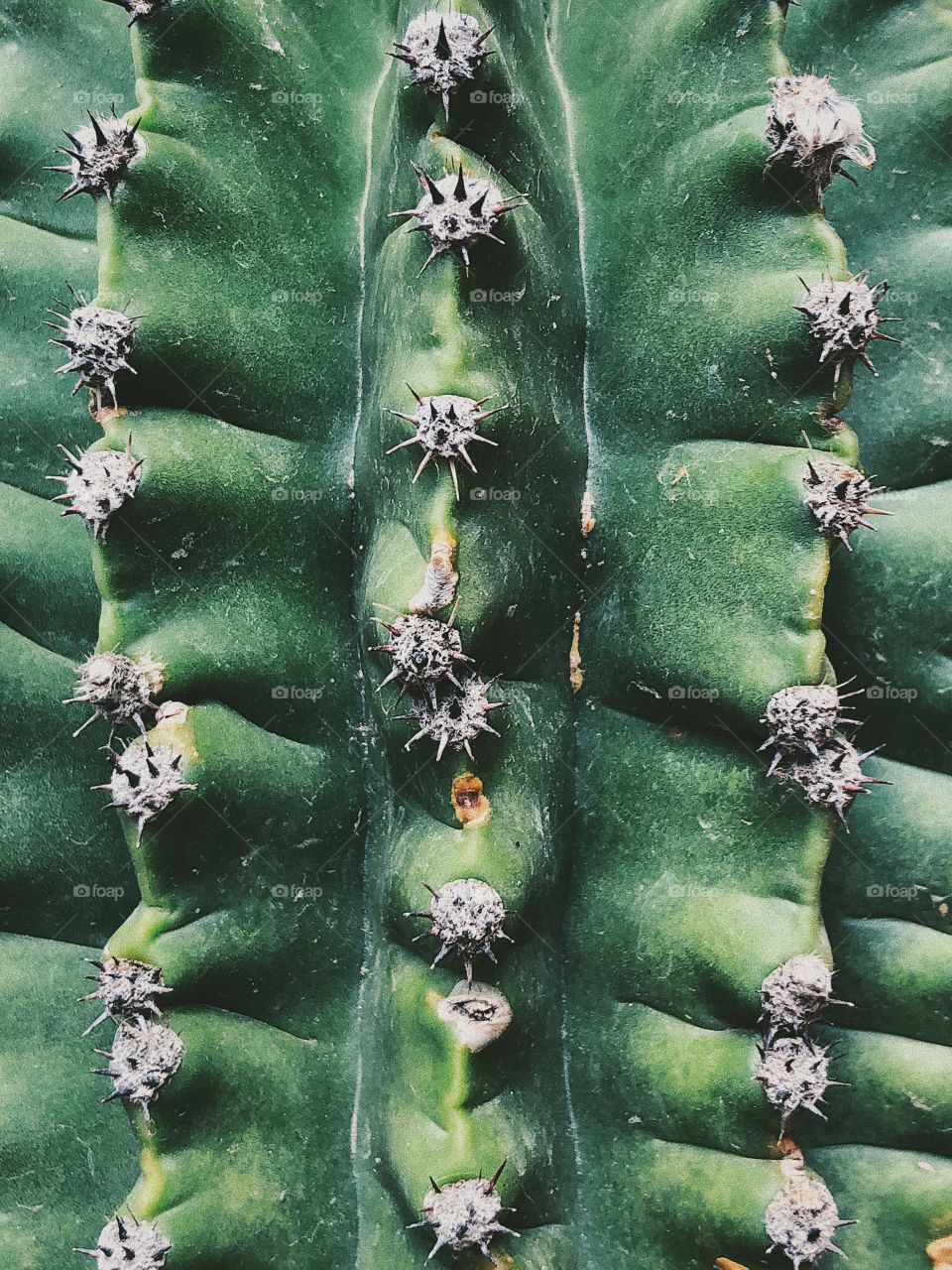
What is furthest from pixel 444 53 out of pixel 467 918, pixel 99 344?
pixel 467 918

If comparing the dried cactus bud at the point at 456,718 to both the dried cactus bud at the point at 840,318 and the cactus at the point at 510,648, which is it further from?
the dried cactus bud at the point at 840,318

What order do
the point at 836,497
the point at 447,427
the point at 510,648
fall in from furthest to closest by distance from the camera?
the point at 510,648 < the point at 836,497 < the point at 447,427

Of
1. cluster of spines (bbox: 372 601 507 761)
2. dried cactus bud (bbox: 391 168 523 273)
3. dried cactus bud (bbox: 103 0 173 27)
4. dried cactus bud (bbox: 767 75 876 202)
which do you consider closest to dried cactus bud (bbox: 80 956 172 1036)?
cluster of spines (bbox: 372 601 507 761)

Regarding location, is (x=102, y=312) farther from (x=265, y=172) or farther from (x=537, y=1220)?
(x=537, y=1220)

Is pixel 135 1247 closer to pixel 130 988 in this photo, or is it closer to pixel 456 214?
pixel 130 988

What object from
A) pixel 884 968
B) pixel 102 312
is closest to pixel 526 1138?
pixel 884 968

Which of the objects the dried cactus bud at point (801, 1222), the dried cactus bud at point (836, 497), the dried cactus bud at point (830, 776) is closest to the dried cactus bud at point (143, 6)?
the dried cactus bud at point (836, 497)
